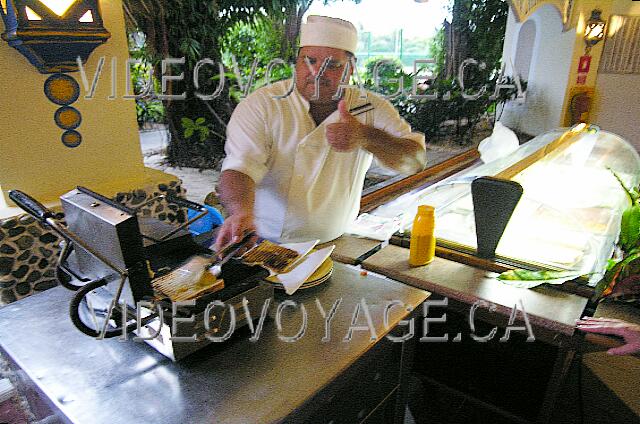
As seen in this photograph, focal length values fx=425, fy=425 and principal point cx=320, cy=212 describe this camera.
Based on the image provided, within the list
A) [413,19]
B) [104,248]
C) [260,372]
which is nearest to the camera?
[104,248]

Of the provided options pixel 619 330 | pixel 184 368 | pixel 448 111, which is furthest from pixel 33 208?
pixel 448 111

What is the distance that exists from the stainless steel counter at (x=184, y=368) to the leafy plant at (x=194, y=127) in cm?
369

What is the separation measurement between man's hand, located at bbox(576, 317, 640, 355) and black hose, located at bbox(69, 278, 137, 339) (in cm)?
141

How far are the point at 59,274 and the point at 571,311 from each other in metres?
1.68

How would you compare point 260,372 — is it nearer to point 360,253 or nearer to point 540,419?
point 360,253

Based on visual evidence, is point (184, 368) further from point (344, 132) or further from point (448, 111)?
point (448, 111)

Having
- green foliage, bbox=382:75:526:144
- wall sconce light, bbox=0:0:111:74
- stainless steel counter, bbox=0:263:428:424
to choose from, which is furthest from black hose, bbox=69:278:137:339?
green foliage, bbox=382:75:526:144

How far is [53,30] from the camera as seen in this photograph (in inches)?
64.7

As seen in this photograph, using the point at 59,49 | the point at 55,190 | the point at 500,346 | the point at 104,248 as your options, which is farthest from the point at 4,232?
the point at 500,346

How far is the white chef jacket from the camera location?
2.04 m

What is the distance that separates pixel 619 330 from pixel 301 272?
1049 mm

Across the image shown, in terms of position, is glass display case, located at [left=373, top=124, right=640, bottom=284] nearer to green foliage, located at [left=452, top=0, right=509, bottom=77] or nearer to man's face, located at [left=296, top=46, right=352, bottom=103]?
man's face, located at [left=296, top=46, right=352, bottom=103]

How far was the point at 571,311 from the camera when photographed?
148 cm

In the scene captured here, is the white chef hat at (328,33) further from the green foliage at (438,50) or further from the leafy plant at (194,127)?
the green foliage at (438,50)
